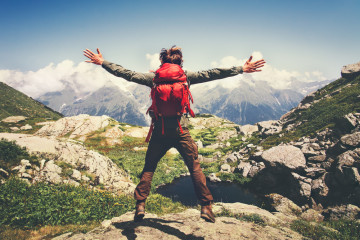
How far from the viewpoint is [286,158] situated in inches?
697

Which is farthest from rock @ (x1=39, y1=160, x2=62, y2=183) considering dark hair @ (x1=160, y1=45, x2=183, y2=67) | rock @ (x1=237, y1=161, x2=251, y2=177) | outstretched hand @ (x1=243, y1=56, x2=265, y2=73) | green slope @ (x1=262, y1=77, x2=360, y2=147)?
green slope @ (x1=262, y1=77, x2=360, y2=147)

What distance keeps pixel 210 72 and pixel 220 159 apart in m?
30.2

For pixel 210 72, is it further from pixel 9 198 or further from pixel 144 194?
pixel 9 198

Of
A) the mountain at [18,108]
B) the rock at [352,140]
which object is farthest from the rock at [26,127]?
the mountain at [18,108]

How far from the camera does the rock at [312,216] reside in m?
12.7

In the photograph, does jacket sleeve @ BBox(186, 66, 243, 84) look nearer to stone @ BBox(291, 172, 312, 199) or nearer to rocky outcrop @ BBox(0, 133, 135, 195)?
rocky outcrop @ BBox(0, 133, 135, 195)

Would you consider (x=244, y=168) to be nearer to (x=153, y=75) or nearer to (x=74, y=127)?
(x=153, y=75)

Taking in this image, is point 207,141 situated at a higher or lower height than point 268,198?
higher

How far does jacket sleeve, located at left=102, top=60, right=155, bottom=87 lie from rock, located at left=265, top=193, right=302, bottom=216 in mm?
15204

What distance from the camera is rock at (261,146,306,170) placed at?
1695 cm

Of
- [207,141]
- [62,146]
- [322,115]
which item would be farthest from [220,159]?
[62,146]

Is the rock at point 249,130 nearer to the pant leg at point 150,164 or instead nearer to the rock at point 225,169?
the rock at point 225,169

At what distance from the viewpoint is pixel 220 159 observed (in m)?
32.9

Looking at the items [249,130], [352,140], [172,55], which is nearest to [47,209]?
[172,55]
